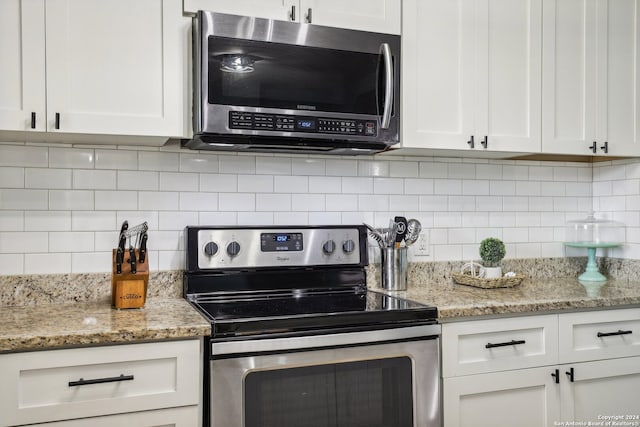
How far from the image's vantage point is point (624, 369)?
2.27 metres

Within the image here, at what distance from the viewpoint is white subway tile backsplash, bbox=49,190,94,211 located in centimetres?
212

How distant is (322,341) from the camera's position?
1.78m

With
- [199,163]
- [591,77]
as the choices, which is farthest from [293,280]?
[591,77]

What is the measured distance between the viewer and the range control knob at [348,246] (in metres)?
2.40

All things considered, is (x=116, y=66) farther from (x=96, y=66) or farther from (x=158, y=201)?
(x=158, y=201)

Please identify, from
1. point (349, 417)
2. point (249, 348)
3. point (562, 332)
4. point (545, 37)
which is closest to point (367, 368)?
point (349, 417)

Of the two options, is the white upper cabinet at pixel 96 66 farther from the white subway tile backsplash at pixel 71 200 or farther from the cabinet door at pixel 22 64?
the white subway tile backsplash at pixel 71 200

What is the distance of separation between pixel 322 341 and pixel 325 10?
1.20m

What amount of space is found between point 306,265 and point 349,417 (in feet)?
2.29

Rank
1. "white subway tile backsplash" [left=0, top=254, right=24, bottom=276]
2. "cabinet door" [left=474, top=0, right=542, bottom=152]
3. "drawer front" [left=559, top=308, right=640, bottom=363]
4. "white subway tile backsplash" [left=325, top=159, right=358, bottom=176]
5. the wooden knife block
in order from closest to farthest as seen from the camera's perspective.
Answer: the wooden knife block, "white subway tile backsplash" [left=0, top=254, right=24, bottom=276], "drawer front" [left=559, top=308, right=640, bottom=363], "cabinet door" [left=474, top=0, right=542, bottom=152], "white subway tile backsplash" [left=325, top=159, right=358, bottom=176]

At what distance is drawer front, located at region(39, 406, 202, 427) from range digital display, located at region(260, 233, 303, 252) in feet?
2.50

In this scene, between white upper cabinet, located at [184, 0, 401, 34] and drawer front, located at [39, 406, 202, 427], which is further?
white upper cabinet, located at [184, 0, 401, 34]

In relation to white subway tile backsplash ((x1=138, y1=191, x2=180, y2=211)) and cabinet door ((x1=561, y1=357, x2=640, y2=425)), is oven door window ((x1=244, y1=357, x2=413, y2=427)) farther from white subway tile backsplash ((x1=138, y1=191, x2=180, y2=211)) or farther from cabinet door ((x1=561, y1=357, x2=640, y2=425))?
white subway tile backsplash ((x1=138, y1=191, x2=180, y2=211))

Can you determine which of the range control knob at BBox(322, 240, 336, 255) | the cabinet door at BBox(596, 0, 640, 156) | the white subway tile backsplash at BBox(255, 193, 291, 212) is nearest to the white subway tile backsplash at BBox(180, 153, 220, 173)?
the white subway tile backsplash at BBox(255, 193, 291, 212)
